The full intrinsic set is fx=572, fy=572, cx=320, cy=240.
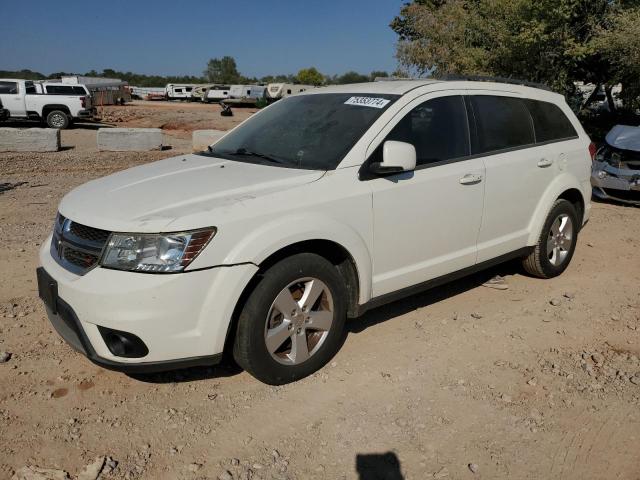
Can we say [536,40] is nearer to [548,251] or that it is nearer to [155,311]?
[548,251]

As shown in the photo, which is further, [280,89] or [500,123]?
[280,89]

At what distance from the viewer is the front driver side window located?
12.6 ft

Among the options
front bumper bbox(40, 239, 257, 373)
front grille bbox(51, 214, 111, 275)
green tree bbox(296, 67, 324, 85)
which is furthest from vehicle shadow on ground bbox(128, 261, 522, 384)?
green tree bbox(296, 67, 324, 85)

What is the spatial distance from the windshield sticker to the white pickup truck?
1994cm

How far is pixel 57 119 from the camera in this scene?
69.3ft

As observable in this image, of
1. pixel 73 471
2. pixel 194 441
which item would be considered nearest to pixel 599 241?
pixel 194 441

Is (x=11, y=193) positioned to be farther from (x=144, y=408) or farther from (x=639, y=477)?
(x=639, y=477)

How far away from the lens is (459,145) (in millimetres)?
4145

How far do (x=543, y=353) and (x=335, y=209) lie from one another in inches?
70.7

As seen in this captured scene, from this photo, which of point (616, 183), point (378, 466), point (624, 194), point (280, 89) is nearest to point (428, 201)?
point (378, 466)

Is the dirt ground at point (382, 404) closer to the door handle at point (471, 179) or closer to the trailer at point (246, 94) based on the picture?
the door handle at point (471, 179)

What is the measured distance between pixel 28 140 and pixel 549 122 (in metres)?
12.1

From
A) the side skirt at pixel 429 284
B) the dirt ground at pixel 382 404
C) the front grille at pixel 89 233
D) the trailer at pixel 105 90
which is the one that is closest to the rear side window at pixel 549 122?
the side skirt at pixel 429 284

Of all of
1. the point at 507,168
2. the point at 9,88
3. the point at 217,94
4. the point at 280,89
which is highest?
the point at 280,89
